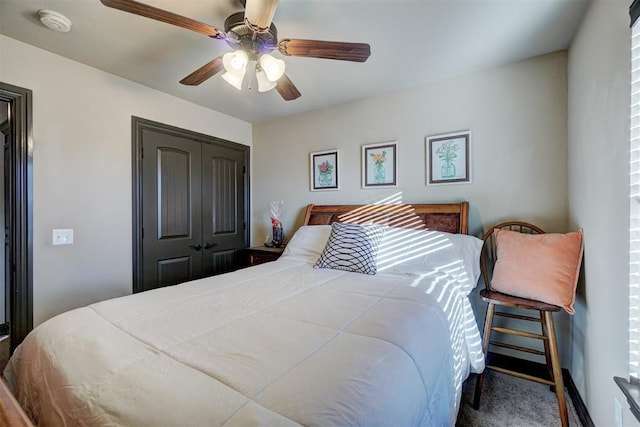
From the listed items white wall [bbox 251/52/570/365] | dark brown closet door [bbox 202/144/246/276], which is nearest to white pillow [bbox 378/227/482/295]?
white wall [bbox 251/52/570/365]

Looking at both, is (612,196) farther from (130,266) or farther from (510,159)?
(130,266)

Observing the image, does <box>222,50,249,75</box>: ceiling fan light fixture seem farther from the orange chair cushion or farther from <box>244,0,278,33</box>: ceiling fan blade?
the orange chair cushion

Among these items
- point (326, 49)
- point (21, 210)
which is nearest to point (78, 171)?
point (21, 210)

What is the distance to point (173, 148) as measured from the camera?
2928mm

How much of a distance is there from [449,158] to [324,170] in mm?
1314

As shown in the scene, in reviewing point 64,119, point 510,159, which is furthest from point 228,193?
point 510,159

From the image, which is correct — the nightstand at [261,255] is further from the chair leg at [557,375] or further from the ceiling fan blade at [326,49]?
the chair leg at [557,375]

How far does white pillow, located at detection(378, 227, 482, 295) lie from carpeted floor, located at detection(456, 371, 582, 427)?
71 cm

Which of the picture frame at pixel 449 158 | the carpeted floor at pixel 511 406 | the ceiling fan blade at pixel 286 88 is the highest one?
the ceiling fan blade at pixel 286 88

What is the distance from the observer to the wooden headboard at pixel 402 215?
2.40m

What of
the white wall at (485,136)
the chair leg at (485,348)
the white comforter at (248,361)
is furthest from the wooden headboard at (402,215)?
the white comforter at (248,361)

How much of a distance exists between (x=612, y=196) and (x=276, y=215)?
2.89 m

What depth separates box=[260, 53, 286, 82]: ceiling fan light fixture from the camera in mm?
1629

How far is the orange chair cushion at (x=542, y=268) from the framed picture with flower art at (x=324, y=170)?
176cm
